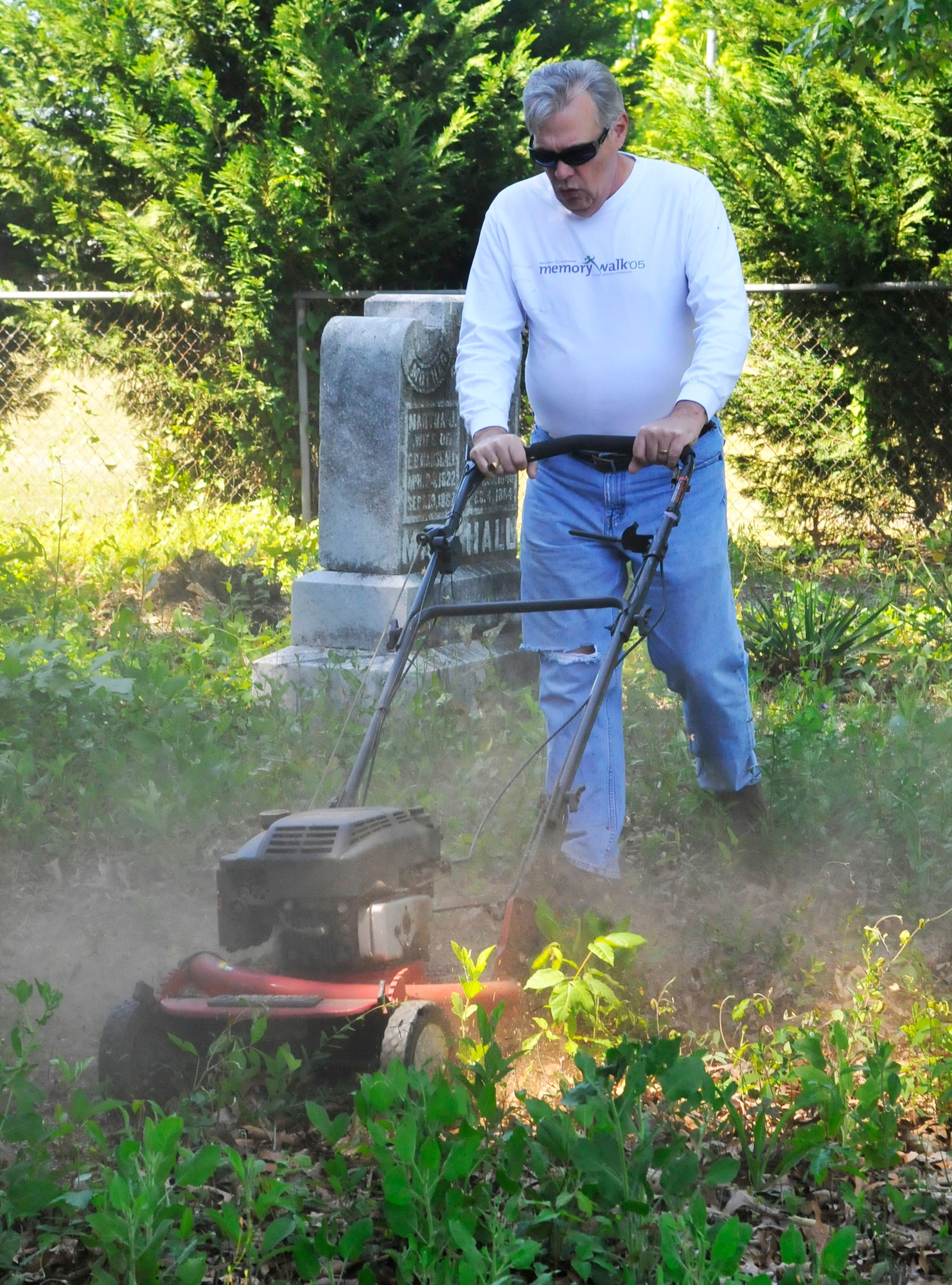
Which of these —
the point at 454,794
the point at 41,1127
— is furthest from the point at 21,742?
the point at 41,1127

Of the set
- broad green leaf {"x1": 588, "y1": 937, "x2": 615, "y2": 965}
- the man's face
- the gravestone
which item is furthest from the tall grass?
the man's face

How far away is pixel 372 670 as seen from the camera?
18.7 ft

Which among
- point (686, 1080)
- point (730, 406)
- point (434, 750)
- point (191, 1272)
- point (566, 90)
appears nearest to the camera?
point (191, 1272)

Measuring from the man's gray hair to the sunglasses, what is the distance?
0.12 ft

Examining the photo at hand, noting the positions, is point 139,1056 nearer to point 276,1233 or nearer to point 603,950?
point 276,1233

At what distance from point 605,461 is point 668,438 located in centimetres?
45

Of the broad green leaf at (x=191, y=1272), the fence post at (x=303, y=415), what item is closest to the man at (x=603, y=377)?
the broad green leaf at (x=191, y=1272)

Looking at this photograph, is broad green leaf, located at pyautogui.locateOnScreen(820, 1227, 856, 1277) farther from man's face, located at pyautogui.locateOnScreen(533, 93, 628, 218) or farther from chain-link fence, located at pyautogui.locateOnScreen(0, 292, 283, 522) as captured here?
chain-link fence, located at pyautogui.locateOnScreen(0, 292, 283, 522)

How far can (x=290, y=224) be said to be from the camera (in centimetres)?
878

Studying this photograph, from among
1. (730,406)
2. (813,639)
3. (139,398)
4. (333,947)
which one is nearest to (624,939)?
(333,947)

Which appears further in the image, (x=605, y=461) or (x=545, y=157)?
(x=605, y=461)

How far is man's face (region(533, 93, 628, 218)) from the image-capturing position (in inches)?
123

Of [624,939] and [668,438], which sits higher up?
[668,438]

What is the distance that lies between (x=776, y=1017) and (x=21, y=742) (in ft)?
9.11
